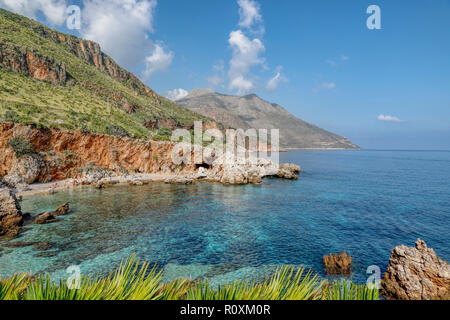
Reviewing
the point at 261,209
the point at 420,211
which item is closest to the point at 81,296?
the point at 261,209

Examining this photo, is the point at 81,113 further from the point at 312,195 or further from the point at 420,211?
the point at 420,211

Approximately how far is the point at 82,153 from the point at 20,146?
8.23 meters

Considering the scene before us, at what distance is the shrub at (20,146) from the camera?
30.3 m

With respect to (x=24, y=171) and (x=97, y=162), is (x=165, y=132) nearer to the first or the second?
(x=97, y=162)

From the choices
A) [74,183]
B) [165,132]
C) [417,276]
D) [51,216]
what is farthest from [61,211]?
[165,132]

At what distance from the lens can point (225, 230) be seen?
19.3 metres

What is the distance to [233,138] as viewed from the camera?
84.7 m

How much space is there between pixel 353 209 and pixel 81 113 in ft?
160

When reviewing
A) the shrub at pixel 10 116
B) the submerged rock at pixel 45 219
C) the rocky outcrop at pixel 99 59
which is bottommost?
the submerged rock at pixel 45 219

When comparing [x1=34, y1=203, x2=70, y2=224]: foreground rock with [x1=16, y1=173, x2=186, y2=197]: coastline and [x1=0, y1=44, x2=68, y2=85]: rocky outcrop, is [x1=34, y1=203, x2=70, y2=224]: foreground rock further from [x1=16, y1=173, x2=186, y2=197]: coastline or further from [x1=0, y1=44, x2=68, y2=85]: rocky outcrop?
[x1=0, y1=44, x2=68, y2=85]: rocky outcrop

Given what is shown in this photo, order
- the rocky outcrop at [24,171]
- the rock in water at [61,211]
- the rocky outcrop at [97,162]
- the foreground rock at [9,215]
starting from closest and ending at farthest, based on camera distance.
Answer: the foreground rock at [9,215] < the rock in water at [61,211] < the rocky outcrop at [24,171] < the rocky outcrop at [97,162]

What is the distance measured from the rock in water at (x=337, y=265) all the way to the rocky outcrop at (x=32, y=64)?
211ft

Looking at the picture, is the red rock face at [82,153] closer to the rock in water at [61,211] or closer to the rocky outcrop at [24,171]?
the rocky outcrop at [24,171]

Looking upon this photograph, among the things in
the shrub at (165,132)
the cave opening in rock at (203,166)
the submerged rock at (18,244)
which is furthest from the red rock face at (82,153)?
the submerged rock at (18,244)
